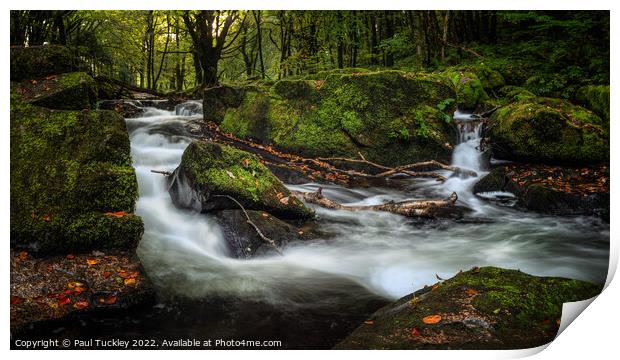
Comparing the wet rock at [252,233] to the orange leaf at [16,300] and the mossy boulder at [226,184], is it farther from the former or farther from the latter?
the orange leaf at [16,300]

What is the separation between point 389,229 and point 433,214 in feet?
1.82

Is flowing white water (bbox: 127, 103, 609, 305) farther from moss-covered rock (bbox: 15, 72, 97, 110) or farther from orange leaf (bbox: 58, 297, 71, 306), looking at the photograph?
moss-covered rock (bbox: 15, 72, 97, 110)

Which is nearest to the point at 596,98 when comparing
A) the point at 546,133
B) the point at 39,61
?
the point at 546,133

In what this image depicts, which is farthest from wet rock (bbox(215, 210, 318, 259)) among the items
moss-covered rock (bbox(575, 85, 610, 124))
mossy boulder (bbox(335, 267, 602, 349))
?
moss-covered rock (bbox(575, 85, 610, 124))

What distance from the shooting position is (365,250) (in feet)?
12.3

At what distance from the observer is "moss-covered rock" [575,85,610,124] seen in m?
4.16

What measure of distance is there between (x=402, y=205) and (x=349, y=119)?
164cm

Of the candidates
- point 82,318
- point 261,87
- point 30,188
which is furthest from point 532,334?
point 261,87

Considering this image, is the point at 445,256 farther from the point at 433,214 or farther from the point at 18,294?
the point at 18,294

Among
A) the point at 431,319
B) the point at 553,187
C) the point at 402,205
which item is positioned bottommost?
the point at 431,319

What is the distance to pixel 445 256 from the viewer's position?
11.8 ft

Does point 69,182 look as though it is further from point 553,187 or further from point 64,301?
point 553,187

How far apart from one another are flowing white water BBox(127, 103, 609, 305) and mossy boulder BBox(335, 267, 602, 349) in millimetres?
618

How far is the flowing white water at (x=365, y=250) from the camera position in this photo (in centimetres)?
329
